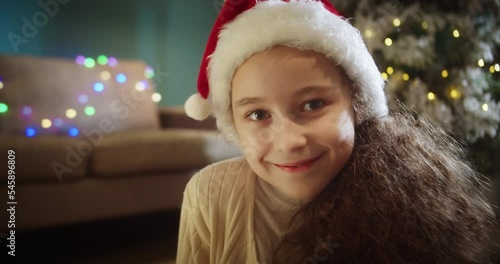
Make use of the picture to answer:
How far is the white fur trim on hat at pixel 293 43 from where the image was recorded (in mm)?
584

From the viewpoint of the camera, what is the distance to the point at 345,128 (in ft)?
1.94

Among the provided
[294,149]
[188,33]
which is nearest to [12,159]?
[294,149]

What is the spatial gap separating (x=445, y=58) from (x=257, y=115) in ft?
3.99

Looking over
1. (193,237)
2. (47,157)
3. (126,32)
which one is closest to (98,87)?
(126,32)

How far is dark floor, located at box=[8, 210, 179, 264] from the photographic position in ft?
3.84

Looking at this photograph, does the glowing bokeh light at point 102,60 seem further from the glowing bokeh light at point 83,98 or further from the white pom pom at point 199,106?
the white pom pom at point 199,106

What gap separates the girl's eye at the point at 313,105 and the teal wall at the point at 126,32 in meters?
1.52

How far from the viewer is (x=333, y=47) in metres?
0.59

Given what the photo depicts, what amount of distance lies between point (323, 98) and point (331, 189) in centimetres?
16

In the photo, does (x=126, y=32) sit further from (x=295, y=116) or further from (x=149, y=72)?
(x=295, y=116)

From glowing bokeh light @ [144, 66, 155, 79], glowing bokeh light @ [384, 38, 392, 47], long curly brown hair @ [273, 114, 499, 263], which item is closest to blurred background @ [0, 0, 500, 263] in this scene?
glowing bokeh light @ [384, 38, 392, 47]

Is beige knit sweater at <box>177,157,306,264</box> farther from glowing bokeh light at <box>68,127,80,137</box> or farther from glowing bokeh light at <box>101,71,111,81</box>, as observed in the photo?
glowing bokeh light at <box>101,71,111,81</box>

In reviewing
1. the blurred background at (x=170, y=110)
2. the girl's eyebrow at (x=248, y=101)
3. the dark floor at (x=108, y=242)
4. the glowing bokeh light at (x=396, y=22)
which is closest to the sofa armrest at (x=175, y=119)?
the blurred background at (x=170, y=110)

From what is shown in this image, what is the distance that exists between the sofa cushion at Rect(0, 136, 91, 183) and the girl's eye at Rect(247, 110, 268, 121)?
807mm
